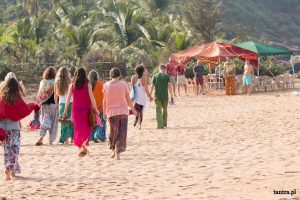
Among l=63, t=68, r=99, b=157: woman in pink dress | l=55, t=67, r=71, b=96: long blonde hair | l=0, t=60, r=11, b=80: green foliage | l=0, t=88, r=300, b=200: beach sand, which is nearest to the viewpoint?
l=0, t=88, r=300, b=200: beach sand

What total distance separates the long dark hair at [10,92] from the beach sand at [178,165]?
1.06m

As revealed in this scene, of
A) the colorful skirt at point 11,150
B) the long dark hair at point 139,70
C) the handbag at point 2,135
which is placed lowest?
the colorful skirt at point 11,150

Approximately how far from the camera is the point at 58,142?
41.4ft

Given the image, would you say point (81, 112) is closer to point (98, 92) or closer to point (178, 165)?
point (178, 165)

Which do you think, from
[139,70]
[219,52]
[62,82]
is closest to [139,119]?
[139,70]

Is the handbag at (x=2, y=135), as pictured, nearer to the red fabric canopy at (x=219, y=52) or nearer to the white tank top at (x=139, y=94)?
the white tank top at (x=139, y=94)

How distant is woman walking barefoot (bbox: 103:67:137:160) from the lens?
9883mm

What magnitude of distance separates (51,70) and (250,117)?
19.5 ft

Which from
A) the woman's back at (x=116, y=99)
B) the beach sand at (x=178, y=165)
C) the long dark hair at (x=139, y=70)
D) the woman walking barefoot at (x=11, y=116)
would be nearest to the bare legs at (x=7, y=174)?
the woman walking barefoot at (x=11, y=116)

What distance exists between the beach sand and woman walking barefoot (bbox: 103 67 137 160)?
333 millimetres

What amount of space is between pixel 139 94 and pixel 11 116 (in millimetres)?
5896

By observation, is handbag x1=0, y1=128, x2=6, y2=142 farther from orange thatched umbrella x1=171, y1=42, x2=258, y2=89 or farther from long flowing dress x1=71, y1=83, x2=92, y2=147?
orange thatched umbrella x1=171, y1=42, x2=258, y2=89

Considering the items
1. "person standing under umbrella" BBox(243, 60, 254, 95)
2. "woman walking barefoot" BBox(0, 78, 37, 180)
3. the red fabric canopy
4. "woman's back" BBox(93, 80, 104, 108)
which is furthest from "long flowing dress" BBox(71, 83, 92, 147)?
the red fabric canopy

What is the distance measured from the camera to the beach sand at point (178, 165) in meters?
7.36
